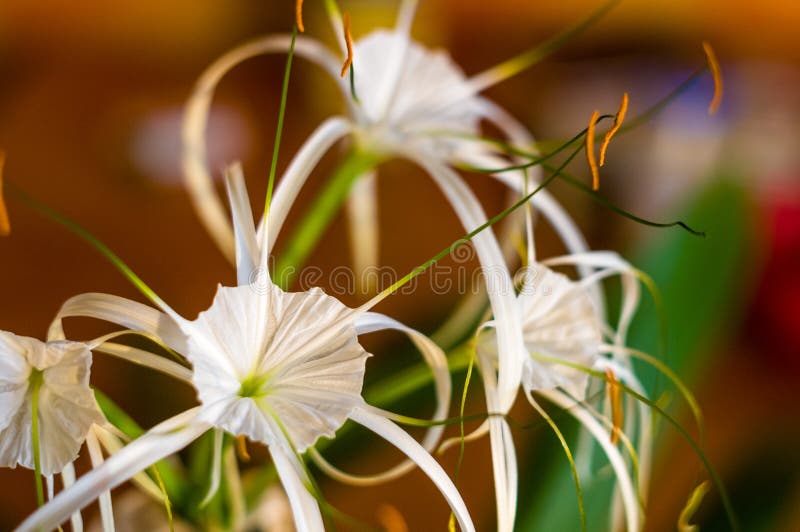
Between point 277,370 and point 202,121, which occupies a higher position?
point 202,121

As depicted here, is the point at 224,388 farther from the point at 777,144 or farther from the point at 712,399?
the point at 777,144

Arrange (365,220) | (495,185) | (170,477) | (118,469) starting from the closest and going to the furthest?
1. (118,469)
2. (170,477)
3. (365,220)
4. (495,185)

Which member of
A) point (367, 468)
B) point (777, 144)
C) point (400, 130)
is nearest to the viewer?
point (400, 130)

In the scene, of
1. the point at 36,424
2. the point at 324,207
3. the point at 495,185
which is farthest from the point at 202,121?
the point at 495,185

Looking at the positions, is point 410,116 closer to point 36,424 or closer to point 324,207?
point 324,207

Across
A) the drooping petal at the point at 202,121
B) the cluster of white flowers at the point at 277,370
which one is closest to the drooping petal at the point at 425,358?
the cluster of white flowers at the point at 277,370

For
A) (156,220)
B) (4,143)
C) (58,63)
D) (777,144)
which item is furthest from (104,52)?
(777,144)

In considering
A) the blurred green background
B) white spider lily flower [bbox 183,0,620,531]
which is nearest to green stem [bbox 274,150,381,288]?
white spider lily flower [bbox 183,0,620,531]

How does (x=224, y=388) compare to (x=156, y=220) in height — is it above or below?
below
